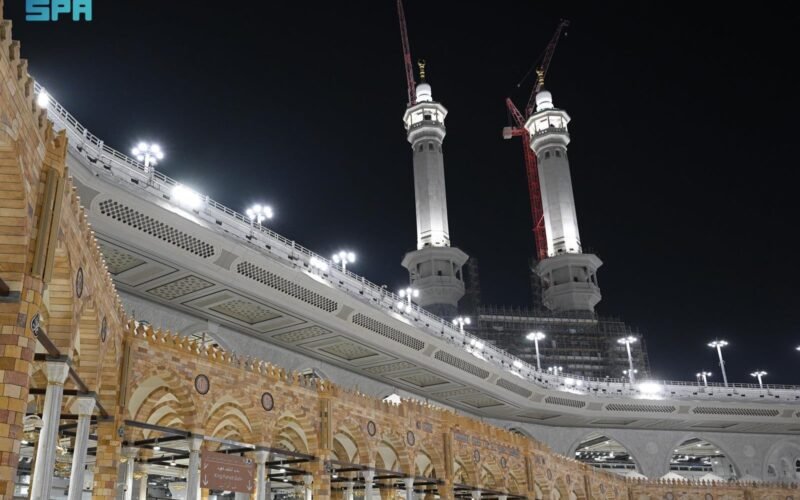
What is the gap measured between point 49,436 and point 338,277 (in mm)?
19990

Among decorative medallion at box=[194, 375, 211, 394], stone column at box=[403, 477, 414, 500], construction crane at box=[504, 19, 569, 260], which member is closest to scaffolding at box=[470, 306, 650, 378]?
construction crane at box=[504, 19, 569, 260]

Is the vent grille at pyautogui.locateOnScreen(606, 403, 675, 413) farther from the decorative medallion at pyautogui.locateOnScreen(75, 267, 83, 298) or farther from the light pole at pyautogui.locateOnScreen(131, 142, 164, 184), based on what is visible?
the decorative medallion at pyautogui.locateOnScreen(75, 267, 83, 298)

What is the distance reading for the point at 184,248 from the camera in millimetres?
21031

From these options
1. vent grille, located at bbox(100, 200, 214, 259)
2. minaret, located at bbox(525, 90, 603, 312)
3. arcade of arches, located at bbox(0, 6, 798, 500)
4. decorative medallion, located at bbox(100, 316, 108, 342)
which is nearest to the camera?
arcade of arches, located at bbox(0, 6, 798, 500)

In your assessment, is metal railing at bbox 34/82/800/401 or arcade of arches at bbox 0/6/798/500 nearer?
arcade of arches at bbox 0/6/798/500

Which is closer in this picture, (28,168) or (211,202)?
(28,168)

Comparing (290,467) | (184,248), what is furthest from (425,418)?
(184,248)

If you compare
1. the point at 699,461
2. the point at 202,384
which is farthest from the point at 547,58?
the point at 202,384

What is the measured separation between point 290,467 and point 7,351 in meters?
9.92

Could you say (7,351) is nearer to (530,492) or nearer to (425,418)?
(425,418)

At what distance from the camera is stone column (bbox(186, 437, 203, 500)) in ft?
39.9

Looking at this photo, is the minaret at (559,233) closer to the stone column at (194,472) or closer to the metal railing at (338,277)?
the metal railing at (338,277)

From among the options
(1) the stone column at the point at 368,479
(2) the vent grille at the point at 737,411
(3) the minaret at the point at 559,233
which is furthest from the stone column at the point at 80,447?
(3) the minaret at the point at 559,233

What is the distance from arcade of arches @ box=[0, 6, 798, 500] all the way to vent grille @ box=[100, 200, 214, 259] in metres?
6.15
